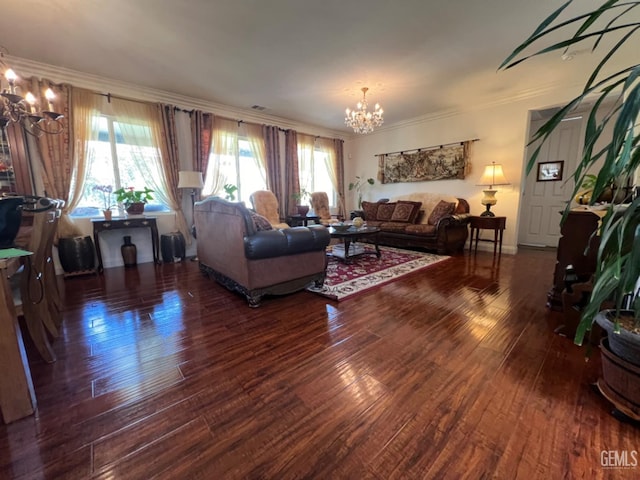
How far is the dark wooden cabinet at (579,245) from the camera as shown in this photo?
2074mm

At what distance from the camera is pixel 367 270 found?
141 inches

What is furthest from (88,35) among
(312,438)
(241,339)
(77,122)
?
(312,438)

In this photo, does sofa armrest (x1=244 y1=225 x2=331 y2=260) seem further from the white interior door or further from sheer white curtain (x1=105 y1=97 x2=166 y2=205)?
the white interior door

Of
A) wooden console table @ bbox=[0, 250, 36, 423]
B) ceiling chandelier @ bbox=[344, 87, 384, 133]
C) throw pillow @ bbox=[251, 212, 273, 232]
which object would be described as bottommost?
wooden console table @ bbox=[0, 250, 36, 423]

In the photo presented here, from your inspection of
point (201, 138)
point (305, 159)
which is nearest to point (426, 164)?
point (305, 159)

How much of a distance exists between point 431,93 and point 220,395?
15.8ft

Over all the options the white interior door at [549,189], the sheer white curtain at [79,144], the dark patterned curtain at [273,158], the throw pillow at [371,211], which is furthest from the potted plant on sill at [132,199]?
the white interior door at [549,189]

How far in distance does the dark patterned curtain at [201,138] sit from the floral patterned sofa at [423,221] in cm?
320

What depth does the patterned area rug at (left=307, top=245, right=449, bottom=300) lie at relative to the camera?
2.91 m

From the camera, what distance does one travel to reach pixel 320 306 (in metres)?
2.52

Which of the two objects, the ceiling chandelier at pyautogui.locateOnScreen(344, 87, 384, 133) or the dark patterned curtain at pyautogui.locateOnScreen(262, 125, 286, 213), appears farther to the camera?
the dark patterned curtain at pyautogui.locateOnScreen(262, 125, 286, 213)

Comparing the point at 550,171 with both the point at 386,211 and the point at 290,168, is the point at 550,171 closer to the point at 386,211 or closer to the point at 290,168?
the point at 386,211

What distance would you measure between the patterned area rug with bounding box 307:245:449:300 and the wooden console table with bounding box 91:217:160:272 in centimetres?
261

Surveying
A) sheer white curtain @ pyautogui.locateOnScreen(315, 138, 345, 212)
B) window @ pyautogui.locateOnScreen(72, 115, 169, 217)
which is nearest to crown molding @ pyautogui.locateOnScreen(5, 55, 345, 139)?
window @ pyautogui.locateOnScreen(72, 115, 169, 217)
